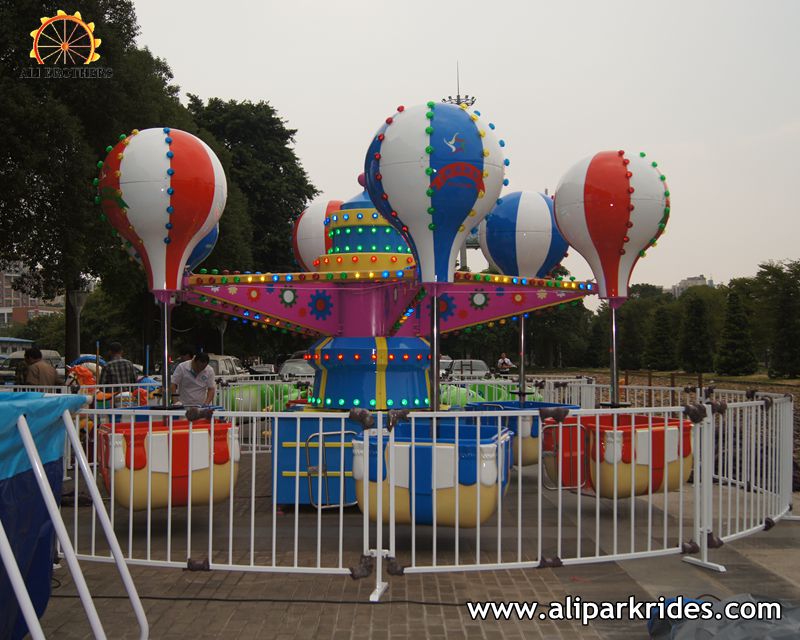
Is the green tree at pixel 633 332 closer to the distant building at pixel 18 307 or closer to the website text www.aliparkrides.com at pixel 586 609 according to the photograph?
the website text www.aliparkrides.com at pixel 586 609

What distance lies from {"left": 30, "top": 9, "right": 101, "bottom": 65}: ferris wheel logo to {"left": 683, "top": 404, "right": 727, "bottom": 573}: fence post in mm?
14333

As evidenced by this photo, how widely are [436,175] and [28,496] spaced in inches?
159

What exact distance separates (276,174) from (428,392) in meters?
24.3

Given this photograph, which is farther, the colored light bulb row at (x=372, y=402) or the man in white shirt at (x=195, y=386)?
the man in white shirt at (x=195, y=386)

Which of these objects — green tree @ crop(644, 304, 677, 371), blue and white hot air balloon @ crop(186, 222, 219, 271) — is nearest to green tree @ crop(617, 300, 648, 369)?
green tree @ crop(644, 304, 677, 371)

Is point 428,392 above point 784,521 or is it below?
above

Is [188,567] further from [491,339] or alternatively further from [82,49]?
[491,339]

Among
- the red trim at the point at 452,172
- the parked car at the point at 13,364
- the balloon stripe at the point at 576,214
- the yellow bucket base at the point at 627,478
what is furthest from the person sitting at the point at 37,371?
the parked car at the point at 13,364

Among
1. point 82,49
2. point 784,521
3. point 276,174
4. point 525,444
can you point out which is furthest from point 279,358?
point 784,521

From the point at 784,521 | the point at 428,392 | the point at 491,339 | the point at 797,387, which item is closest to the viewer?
the point at 784,521

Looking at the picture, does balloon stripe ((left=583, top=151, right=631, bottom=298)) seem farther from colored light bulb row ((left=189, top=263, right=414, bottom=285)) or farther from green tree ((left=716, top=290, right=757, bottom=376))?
green tree ((left=716, top=290, right=757, bottom=376))

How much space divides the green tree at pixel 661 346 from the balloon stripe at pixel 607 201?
56.0m

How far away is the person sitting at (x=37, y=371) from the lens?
11078mm

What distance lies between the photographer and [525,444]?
9508 mm
